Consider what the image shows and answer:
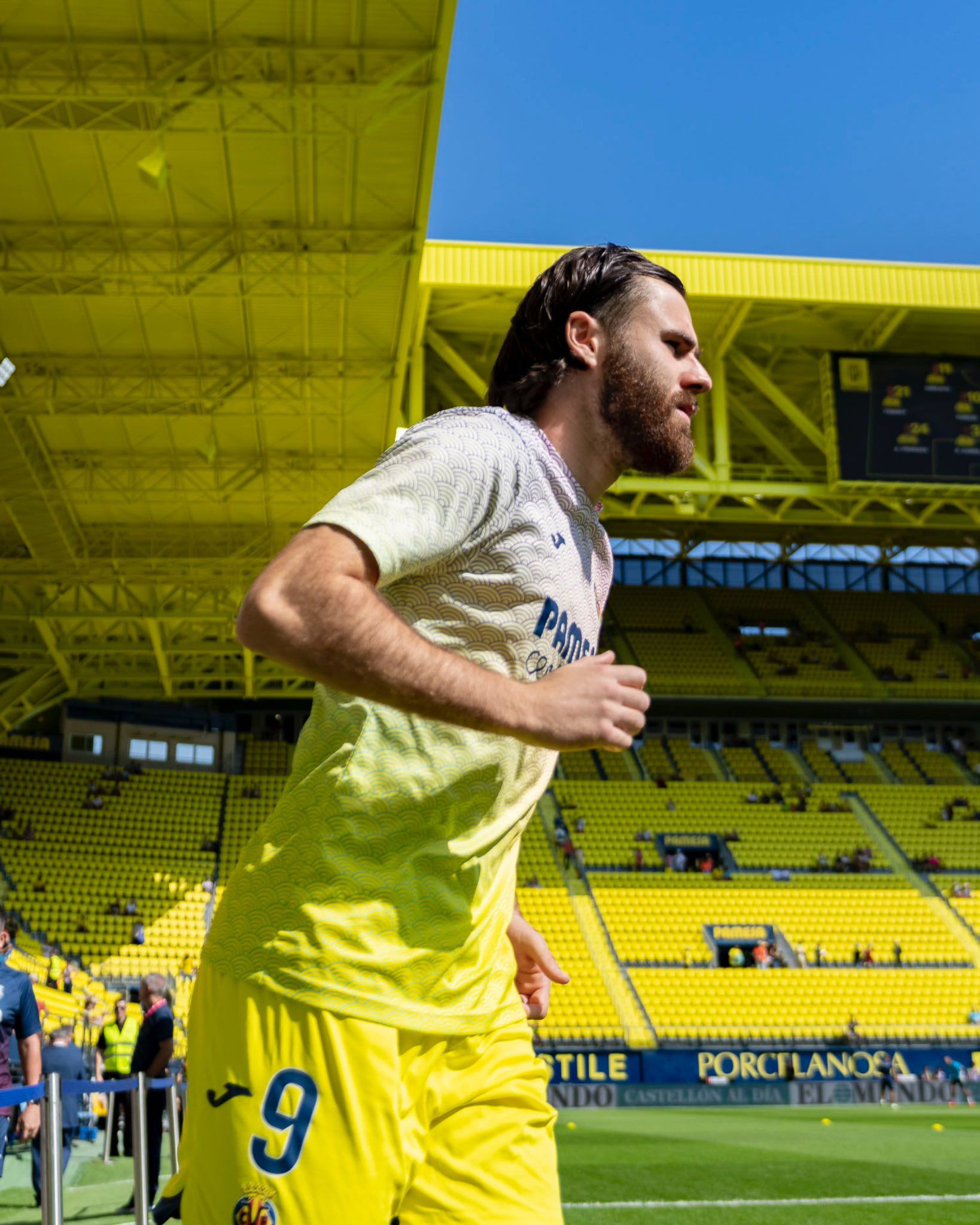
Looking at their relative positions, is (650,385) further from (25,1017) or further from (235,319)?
(235,319)

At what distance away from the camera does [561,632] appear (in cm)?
222

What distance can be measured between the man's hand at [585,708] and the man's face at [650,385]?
58 centimetres

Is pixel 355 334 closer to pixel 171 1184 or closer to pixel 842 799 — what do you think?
pixel 171 1184

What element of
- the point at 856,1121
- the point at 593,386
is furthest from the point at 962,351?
the point at 593,386

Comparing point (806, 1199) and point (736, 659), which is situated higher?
point (736, 659)

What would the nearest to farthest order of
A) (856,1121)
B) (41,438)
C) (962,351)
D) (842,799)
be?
1. (856,1121)
2. (41,438)
3. (962,351)
4. (842,799)

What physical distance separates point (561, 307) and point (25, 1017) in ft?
17.8

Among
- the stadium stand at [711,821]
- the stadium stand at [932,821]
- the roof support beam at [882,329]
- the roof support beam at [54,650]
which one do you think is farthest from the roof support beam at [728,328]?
the roof support beam at [54,650]

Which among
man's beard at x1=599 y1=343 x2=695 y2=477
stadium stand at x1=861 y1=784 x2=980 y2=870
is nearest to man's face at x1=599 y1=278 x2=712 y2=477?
man's beard at x1=599 y1=343 x2=695 y2=477

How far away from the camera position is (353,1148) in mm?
1883

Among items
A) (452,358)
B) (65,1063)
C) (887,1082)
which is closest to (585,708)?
(65,1063)

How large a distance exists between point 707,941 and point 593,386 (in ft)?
92.5

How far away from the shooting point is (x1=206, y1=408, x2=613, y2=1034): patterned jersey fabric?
76.2 inches

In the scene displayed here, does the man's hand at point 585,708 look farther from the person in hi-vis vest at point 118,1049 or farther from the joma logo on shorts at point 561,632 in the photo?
the person in hi-vis vest at point 118,1049
